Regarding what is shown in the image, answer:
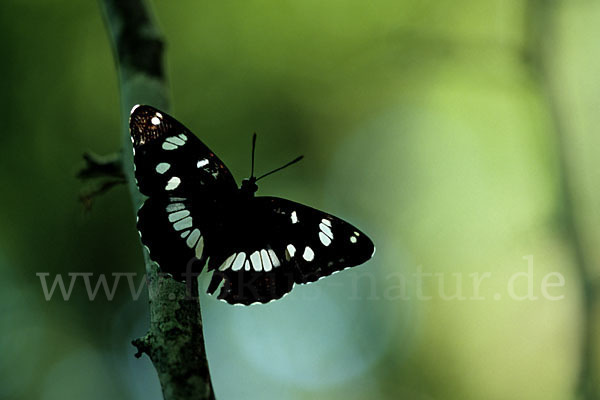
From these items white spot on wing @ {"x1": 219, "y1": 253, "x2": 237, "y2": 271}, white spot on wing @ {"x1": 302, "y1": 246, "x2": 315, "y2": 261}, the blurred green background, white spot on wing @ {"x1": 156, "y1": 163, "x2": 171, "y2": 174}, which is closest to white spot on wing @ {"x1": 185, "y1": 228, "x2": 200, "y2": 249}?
white spot on wing @ {"x1": 219, "y1": 253, "x2": 237, "y2": 271}

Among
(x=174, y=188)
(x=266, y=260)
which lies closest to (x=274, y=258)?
(x=266, y=260)

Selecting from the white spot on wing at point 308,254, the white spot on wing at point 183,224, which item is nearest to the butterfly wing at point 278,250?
the white spot on wing at point 308,254

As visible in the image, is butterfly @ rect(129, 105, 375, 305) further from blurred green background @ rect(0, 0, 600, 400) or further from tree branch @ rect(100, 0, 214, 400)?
blurred green background @ rect(0, 0, 600, 400)

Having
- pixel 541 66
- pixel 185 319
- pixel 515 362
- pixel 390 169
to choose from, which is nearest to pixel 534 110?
pixel 541 66

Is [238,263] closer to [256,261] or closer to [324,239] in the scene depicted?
[256,261]

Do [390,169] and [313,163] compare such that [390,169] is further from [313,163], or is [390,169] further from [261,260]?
[261,260]
